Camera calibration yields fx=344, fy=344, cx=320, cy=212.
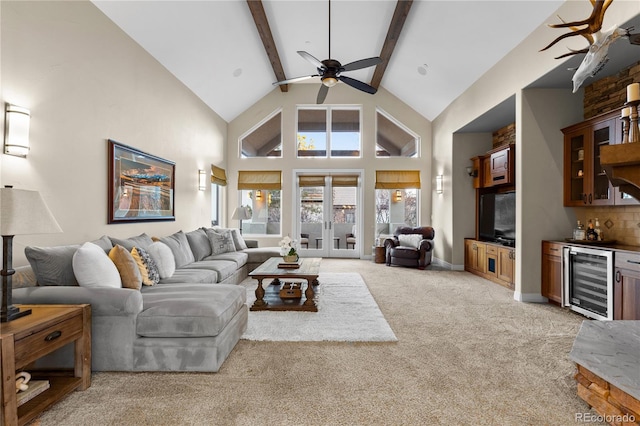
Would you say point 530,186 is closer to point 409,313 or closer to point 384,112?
point 409,313

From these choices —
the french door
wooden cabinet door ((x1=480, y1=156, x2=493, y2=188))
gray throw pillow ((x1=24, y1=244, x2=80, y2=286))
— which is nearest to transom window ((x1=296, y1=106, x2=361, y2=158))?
the french door

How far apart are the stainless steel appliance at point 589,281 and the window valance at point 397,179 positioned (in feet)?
14.9

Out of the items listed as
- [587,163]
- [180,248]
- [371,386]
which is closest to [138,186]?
[180,248]

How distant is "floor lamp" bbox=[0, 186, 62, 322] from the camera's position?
1.92 meters

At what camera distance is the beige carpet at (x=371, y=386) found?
1.96 m

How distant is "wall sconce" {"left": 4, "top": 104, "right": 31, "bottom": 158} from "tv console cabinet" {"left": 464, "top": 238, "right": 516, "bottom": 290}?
19.5 feet

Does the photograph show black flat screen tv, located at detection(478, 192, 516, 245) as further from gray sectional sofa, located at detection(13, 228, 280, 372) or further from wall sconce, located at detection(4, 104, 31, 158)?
wall sconce, located at detection(4, 104, 31, 158)

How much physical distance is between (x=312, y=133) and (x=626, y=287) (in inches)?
270

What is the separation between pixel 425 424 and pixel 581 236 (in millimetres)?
3605

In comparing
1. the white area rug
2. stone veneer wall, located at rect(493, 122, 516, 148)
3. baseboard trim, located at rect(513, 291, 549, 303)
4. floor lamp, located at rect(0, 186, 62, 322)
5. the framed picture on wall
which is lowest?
the white area rug

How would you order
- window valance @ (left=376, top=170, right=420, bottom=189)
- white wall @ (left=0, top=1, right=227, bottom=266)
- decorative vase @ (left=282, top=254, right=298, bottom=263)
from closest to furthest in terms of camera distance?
white wall @ (left=0, top=1, right=227, bottom=266) → decorative vase @ (left=282, top=254, right=298, bottom=263) → window valance @ (left=376, top=170, right=420, bottom=189)

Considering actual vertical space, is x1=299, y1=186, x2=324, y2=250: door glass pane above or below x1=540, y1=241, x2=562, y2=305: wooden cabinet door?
above

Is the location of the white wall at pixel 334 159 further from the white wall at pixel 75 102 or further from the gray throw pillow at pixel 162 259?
the gray throw pillow at pixel 162 259

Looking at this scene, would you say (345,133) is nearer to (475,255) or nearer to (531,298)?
(475,255)
